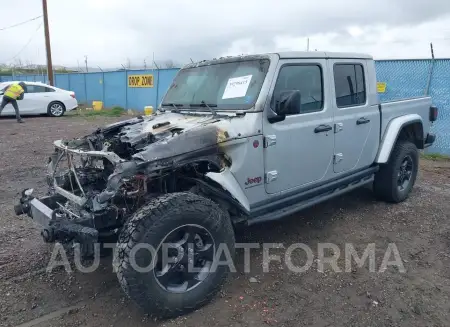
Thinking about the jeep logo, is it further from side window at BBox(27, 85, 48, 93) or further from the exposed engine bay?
side window at BBox(27, 85, 48, 93)

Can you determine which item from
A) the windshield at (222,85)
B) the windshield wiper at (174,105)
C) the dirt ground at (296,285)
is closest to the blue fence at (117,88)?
the windshield wiper at (174,105)

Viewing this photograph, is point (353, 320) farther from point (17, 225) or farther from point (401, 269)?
point (17, 225)

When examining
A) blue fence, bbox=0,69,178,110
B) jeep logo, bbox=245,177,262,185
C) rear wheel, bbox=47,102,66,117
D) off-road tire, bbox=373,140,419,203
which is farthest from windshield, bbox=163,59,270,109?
rear wheel, bbox=47,102,66,117

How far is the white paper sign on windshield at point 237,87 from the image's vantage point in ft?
12.7

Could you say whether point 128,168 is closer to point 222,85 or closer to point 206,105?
point 206,105

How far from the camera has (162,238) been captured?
9.86 ft

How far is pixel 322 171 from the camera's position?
440 cm

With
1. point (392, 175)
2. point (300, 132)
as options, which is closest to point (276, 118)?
point (300, 132)

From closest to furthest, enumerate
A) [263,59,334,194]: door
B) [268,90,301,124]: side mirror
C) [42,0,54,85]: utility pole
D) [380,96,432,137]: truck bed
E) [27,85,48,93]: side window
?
[268,90,301,124]: side mirror
[263,59,334,194]: door
[380,96,432,137]: truck bed
[27,85,48,93]: side window
[42,0,54,85]: utility pole

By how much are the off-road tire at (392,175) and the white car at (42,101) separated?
48.2 feet

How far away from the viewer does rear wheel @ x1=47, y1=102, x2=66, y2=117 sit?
16906 millimetres

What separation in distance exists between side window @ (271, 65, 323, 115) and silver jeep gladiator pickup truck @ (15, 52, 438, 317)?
0.01 metres

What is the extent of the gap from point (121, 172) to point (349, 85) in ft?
9.69

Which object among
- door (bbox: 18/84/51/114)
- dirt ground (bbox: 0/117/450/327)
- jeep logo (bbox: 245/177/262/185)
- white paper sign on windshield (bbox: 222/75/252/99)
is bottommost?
dirt ground (bbox: 0/117/450/327)
